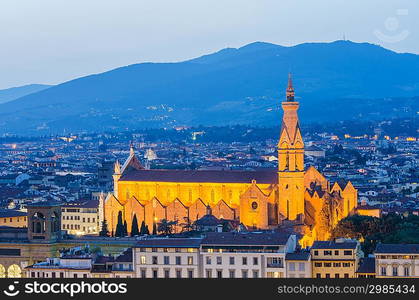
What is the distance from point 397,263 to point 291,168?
27948 millimetres

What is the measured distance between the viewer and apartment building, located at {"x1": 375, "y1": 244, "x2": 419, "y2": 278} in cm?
5584

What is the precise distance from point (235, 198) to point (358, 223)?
1177 cm

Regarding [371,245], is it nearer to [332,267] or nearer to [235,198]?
[332,267]

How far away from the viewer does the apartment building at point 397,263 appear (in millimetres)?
55844

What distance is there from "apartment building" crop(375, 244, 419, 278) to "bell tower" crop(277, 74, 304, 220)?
85.6 feet

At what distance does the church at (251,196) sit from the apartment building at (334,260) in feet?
66.4

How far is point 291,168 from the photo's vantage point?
8375cm

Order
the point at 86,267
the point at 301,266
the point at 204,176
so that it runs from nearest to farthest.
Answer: the point at 301,266 < the point at 86,267 < the point at 204,176

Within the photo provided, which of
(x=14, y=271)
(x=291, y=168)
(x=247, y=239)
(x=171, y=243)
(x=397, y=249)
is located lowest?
(x=14, y=271)

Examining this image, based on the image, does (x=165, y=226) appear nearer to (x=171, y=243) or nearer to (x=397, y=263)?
(x=171, y=243)

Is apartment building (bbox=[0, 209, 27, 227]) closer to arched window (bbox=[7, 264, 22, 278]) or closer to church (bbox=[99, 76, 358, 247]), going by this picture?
church (bbox=[99, 76, 358, 247])

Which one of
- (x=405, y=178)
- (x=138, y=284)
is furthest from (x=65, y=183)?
(x=138, y=284)

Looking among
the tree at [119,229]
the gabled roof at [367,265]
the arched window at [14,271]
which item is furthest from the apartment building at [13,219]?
the gabled roof at [367,265]

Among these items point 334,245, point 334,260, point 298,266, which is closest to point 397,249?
point 334,260
